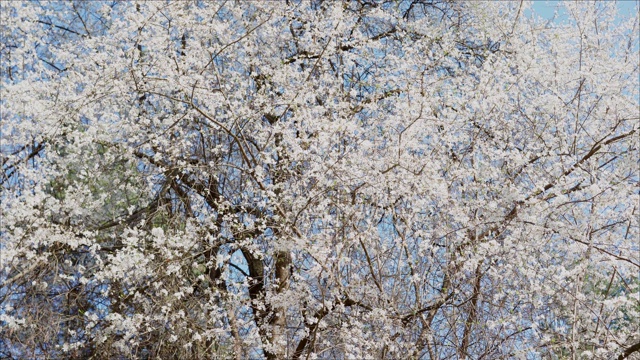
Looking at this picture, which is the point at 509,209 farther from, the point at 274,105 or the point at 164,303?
the point at 164,303

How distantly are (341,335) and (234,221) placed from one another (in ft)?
4.97

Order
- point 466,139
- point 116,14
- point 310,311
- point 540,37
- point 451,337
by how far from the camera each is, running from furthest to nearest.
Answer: point 116,14, point 540,37, point 466,139, point 310,311, point 451,337

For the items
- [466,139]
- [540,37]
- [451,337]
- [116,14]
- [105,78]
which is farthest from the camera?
[116,14]

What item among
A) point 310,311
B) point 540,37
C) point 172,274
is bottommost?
point 310,311

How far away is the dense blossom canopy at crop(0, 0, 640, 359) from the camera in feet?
19.3

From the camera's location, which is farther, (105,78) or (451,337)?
(105,78)

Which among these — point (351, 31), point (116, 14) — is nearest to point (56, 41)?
point (116, 14)

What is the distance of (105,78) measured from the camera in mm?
7609

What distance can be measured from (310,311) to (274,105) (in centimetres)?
187

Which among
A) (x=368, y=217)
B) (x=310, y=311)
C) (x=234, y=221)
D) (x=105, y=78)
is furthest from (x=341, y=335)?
(x=105, y=78)

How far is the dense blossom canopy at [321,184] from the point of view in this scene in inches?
231

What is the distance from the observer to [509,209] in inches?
259

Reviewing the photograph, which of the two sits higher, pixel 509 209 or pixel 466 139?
pixel 466 139

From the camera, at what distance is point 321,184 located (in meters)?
6.21
